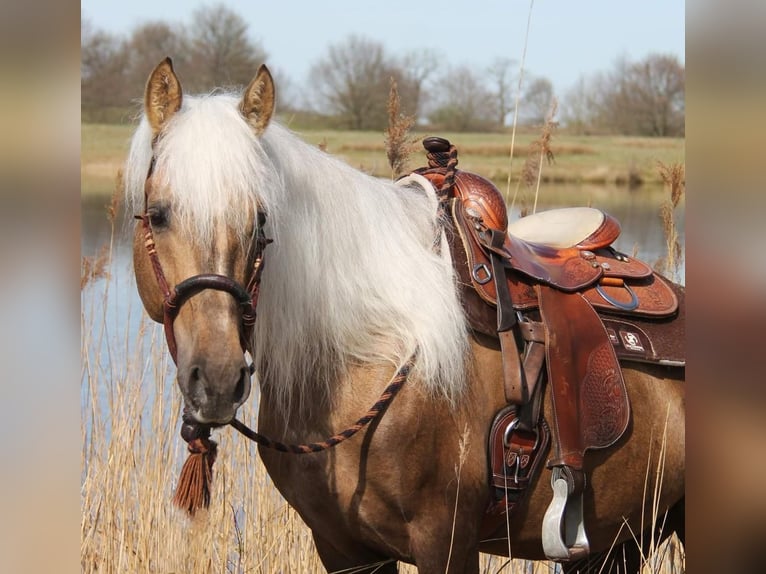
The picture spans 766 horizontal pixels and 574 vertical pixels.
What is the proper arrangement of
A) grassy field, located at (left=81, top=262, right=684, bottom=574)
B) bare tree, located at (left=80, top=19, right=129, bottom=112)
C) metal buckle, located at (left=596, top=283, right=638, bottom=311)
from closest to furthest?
metal buckle, located at (left=596, top=283, right=638, bottom=311)
grassy field, located at (left=81, top=262, right=684, bottom=574)
bare tree, located at (left=80, top=19, right=129, bottom=112)

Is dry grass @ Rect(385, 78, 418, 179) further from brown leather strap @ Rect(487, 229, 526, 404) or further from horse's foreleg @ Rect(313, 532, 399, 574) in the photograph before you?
horse's foreleg @ Rect(313, 532, 399, 574)

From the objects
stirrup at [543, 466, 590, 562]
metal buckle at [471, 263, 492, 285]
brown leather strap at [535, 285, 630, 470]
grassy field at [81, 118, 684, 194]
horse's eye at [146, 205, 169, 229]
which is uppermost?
grassy field at [81, 118, 684, 194]

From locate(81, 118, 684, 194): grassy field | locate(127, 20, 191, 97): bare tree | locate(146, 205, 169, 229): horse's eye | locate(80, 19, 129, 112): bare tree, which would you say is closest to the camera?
locate(146, 205, 169, 229): horse's eye

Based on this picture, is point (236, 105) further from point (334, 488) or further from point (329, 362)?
point (334, 488)

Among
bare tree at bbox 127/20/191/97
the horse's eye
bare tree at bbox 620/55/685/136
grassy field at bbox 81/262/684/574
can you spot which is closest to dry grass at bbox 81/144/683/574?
grassy field at bbox 81/262/684/574

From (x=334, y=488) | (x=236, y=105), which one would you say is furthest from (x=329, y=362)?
(x=236, y=105)

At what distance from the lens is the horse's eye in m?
1.89

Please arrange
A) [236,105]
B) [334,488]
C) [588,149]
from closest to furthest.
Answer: [236,105], [334,488], [588,149]

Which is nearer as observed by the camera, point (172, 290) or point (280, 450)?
point (172, 290)

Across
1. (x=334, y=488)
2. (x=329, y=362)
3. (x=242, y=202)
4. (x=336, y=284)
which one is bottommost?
(x=334, y=488)

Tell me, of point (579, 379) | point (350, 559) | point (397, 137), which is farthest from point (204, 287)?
point (397, 137)

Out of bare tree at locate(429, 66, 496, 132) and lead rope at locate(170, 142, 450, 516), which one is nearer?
lead rope at locate(170, 142, 450, 516)

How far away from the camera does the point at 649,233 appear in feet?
40.1

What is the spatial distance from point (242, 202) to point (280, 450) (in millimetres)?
622
